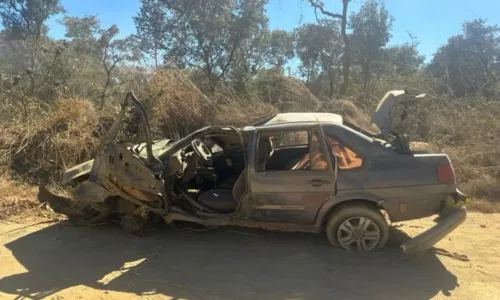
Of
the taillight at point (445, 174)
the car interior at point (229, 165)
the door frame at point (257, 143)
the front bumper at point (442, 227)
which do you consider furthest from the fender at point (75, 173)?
the taillight at point (445, 174)

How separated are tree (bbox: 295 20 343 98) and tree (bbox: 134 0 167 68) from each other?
854 cm

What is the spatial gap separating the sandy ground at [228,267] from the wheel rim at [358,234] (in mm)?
132

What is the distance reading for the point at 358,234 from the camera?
16.9 ft

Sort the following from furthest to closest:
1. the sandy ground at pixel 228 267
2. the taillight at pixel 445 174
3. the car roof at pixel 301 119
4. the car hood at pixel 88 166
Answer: the car hood at pixel 88 166 → the car roof at pixel 301 119 → the taillight at pixel 445 174 → the sandy ground at pixel 228 267

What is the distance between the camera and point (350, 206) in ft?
16.7

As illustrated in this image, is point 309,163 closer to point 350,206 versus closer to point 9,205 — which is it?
point 350,206

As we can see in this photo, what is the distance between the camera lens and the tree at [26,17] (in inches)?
1050

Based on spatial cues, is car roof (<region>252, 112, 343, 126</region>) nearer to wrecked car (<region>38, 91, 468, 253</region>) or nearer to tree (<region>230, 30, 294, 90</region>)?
wrecked car (<region>38, 91, 468, 253</region>)

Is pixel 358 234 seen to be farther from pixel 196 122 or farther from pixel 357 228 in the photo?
pixel 196 122

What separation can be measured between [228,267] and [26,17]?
28078 millimetres

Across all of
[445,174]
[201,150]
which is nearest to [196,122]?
[201,150]

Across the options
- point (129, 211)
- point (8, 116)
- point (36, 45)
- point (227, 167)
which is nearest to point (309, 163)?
point (227, 167)

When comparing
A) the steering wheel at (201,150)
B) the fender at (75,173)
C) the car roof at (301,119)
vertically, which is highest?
the car roof at (301,119)

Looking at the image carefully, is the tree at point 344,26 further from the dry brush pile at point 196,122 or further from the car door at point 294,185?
the car door at point 294,185
